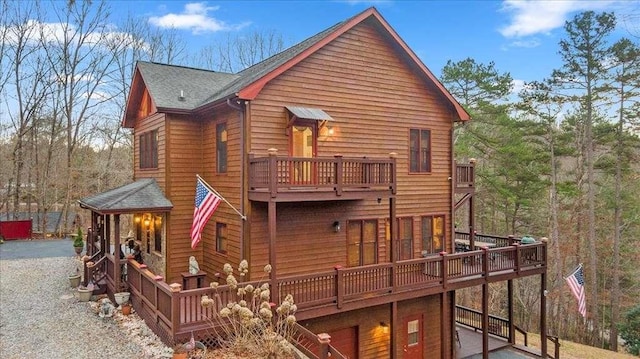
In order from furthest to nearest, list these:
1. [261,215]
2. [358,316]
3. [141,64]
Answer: [141,64], [358,316], [261,215]

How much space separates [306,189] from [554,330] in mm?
26491

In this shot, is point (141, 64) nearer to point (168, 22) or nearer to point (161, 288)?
point (161, 288)

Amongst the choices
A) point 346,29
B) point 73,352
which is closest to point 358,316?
point 73,352

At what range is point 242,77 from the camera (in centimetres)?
1422

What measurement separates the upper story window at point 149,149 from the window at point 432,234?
10.0m

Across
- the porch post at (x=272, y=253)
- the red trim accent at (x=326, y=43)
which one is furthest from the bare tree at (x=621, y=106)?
the porch post at (x=272, y=253)

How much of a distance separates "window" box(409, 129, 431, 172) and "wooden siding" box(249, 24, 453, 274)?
0.80 feet

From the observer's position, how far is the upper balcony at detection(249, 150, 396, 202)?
9.61 m

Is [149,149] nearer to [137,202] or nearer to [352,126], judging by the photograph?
[137,202]

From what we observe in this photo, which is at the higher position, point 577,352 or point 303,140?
point 303,140

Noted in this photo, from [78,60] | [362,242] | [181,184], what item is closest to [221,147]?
[181,184]

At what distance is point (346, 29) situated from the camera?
12.3 meters

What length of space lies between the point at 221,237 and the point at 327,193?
4.35 m

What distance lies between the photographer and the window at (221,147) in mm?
12180
